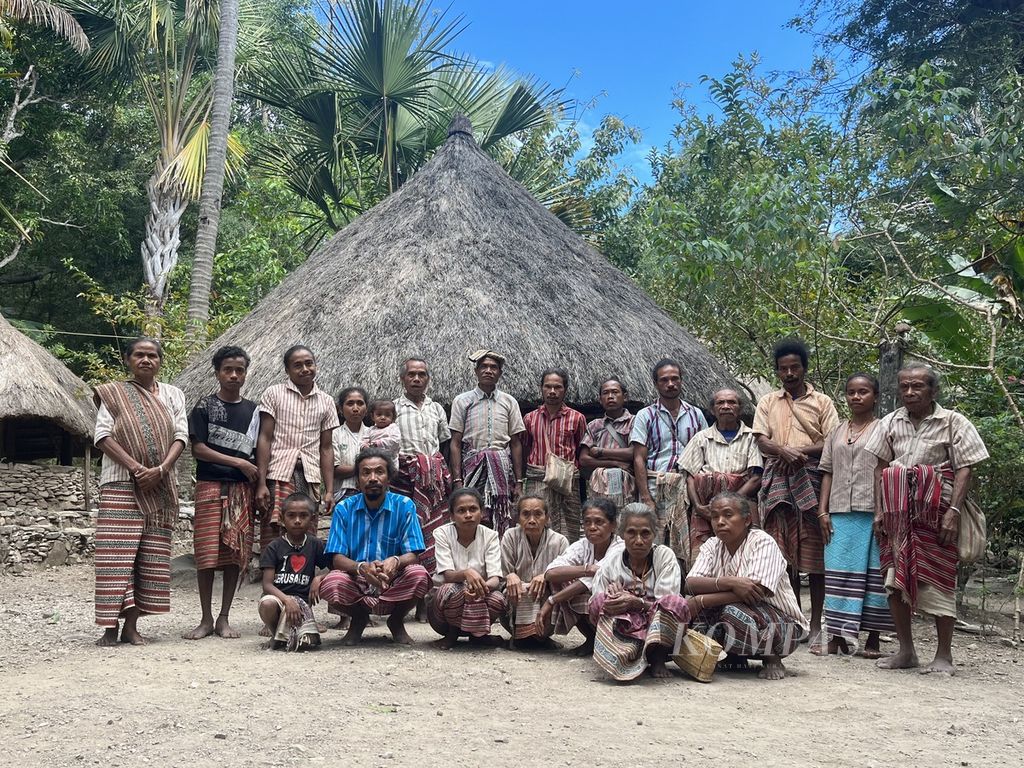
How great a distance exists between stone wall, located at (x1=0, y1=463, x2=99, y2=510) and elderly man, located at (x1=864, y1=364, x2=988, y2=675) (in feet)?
34.1

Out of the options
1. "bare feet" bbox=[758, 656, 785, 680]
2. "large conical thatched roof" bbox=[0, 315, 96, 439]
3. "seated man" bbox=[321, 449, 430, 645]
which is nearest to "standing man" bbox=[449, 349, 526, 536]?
"seated man" bbox=[321, 449, 430, 645]

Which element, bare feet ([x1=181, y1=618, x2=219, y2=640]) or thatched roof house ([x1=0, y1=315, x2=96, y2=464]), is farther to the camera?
thatched roof house ([x1=0, y1=315, x2=96, y2=464])

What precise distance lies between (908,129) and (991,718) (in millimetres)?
5153

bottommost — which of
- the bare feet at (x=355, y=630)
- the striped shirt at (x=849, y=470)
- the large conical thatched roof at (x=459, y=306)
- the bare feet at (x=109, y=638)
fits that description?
the bare feet at (x=109, y=638)

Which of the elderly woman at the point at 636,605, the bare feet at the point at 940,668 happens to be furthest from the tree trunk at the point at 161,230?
the bare feet at the point at 940,668

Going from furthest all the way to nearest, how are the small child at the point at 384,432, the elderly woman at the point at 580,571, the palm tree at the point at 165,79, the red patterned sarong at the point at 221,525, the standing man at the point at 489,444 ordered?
the palm tree at the point at 165,79, the standing man at the point at 489,444, the small child at the point at 384,432, the red patterned sarong at the point at 221,525, the elderly woman at the point at 580,571

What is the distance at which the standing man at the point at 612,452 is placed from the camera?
6.52m

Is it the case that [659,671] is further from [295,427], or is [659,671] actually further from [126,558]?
[126,558]

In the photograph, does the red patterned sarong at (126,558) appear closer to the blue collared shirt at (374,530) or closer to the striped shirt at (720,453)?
the blue collared shirt at (374,530)

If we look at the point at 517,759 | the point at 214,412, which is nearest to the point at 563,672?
the point at 517,759

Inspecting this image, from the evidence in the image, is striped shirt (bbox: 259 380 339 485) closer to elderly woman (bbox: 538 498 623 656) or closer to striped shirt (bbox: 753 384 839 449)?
elderly woman (bbox: 538 498 623 656)

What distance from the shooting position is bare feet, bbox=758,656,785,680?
4.73 meters

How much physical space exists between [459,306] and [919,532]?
436cm

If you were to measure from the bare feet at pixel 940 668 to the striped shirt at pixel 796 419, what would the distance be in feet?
4.34
